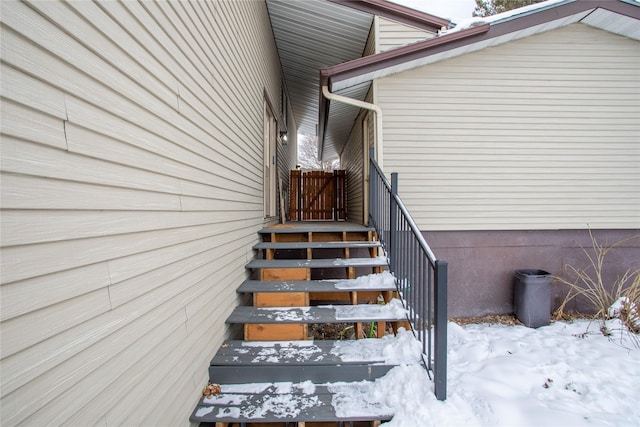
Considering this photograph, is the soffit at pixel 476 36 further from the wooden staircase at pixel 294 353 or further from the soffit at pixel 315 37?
the wooden staircase at pixel 294 353

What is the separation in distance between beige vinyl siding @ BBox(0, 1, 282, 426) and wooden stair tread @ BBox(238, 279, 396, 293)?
2.66 ft

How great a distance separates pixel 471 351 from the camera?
9.69 ft

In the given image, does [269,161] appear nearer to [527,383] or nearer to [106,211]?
[106,211]

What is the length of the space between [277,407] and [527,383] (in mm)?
2022

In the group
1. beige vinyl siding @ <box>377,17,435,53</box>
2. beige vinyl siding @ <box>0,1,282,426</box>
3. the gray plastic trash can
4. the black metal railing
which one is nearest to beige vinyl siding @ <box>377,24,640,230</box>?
beige vinyl siding @ <box>377,17,435,53</box>

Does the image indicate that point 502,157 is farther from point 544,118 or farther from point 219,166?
point 219,166

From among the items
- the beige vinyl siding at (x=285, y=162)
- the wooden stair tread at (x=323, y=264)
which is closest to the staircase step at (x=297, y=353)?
the wooden stair tread at (x=323, y=264)

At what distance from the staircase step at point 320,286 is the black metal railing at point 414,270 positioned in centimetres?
18

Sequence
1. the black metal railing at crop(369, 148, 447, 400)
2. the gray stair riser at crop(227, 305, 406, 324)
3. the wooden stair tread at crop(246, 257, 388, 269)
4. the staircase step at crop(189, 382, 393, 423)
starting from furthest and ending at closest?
the wooden stair tread at crop(246, 257, 388, 269) < the gray stair riser at crop(227, 305, 406, 324) < the black metal railing at crop(369, 148, 447, 400) < the staircase step at crop(189, 382, 393, 423)

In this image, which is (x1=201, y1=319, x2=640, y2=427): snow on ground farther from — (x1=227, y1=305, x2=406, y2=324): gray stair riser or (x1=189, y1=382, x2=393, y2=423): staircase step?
(x1=227, y1=305, x2=406, y2=324): gray stair riser

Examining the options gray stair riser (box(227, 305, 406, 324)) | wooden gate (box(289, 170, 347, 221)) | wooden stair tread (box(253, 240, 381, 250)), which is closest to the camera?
gray stair riser (box(227, 305, 406, 324))

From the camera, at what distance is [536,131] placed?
13.7ft

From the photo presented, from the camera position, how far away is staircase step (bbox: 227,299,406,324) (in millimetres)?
2508

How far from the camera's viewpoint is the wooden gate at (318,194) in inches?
331
